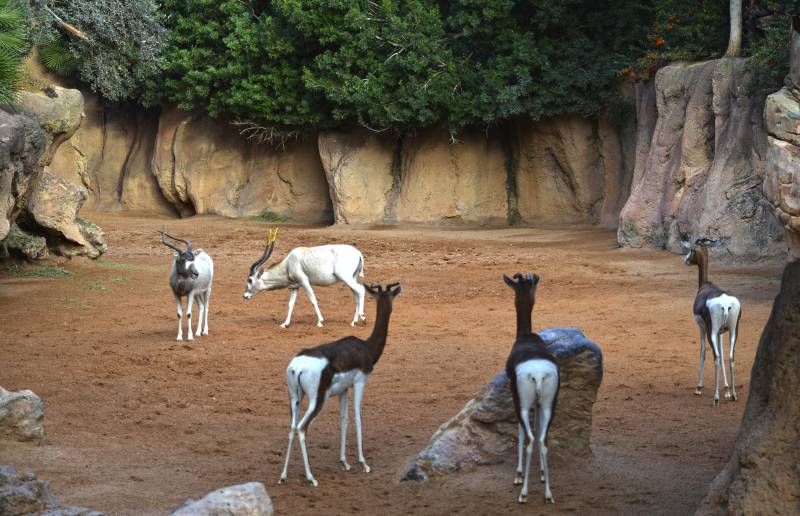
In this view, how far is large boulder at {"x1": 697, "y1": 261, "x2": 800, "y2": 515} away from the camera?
18.2 feet

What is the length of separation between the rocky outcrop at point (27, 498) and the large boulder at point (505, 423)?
8.82 feet

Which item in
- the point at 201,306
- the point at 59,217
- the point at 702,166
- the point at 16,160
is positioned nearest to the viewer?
the point at 201,306

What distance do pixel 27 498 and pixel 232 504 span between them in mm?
1434

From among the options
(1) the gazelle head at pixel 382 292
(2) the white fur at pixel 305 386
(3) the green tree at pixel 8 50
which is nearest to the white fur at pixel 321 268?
(3) the green tree at pixel 8 50

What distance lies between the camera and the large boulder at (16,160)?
14352mm

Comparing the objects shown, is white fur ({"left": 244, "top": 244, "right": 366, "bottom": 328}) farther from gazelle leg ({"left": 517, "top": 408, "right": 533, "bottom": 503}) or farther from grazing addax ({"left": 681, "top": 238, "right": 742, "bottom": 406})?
gazelle leg ({"left": 517, "top": 408, "right": 533, "bottom": 503})

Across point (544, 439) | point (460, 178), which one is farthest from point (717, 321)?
point (460, 178)

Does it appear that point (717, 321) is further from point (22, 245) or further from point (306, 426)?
point (22, 245)

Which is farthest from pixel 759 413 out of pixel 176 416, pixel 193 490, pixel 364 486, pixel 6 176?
pixel 6 176

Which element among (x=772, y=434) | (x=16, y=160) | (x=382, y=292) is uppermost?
(x=16, y=160)

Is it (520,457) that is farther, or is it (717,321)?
(717,321)

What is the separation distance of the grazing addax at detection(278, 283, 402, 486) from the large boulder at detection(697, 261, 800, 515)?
3.09 meters

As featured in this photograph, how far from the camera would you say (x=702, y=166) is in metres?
21.9

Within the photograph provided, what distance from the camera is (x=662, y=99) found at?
75.3 ft
